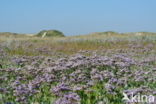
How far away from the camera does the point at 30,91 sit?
6.97 m

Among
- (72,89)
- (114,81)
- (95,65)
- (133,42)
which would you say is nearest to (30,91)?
(72,89)

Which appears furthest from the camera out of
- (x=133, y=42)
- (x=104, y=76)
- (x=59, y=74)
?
(x=133, y=42)

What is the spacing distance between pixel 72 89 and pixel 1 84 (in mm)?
2033

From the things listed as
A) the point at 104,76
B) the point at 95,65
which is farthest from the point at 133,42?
the point at 104,76

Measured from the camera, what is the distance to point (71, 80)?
28.3 ft

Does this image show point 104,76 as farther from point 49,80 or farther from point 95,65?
point 95,65

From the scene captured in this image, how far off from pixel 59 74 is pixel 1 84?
191cm

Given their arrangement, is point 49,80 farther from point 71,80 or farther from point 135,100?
point 135,100

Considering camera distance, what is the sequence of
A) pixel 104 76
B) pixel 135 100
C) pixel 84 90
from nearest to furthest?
pixel 135 100 < pixel 84 90 < pixel 104 76

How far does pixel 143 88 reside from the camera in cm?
696

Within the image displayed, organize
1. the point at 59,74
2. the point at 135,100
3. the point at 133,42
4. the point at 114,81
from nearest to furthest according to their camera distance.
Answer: the point at 135,100, the point at 114,81, the point at 59,74, the point at 133,42

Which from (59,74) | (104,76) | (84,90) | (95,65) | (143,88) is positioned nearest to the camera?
(143,88)

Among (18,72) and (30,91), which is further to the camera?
(18,72)

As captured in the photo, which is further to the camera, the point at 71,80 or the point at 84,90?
the point at 71,80
